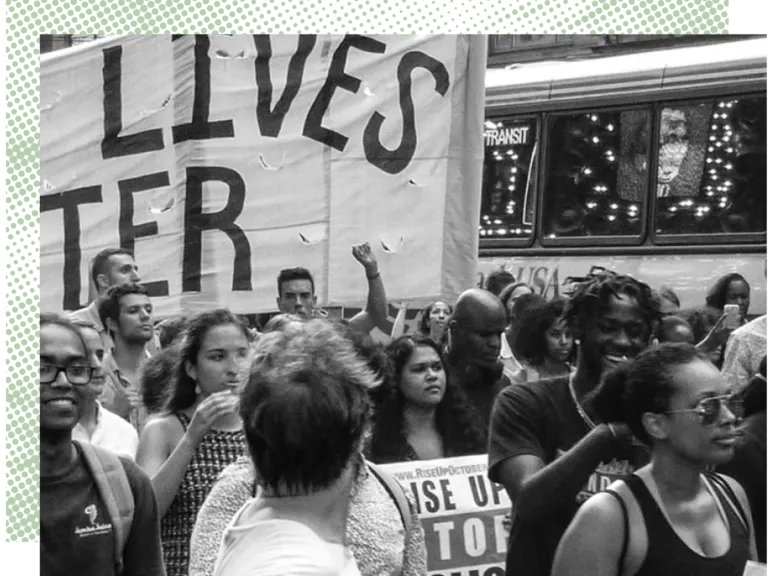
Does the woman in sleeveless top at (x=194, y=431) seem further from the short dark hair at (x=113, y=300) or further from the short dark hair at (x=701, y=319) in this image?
the short dark hair at (x=701, y=319)

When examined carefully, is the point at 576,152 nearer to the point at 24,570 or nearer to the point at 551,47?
the point at 551,47

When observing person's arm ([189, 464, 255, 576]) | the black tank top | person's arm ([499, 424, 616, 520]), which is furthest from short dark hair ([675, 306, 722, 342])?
person's arm ([189, 464, 255, 576])

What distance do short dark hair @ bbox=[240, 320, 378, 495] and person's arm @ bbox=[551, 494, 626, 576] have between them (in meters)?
0.90

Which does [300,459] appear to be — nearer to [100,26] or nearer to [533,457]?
[533,457]

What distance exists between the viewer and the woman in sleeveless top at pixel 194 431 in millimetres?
4496

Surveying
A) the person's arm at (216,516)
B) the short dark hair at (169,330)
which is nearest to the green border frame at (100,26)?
the person's arm at (216,516)

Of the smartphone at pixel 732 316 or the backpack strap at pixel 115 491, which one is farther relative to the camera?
the smartphone at pixel 732 316

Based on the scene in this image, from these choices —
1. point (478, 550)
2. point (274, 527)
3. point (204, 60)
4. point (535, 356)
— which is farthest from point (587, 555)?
point (204, 60)

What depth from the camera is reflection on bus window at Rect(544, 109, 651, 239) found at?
12.8 meters

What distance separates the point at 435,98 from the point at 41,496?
2.92 meters

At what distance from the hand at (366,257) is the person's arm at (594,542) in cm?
248

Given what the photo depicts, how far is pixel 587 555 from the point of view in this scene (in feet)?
11.2

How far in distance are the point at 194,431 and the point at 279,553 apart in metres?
2.25

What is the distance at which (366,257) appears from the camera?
230 inches
